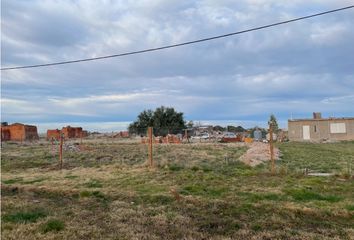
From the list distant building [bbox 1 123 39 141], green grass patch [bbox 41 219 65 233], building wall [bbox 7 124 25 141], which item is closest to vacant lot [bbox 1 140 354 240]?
green grass patch [bbox 41 219 65 233]

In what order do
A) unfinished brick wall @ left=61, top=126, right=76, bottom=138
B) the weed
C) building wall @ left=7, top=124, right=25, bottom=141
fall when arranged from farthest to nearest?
unfinished brick wall @ left=61, top=126, right=76, bottom=138, building wall @ left=7, top=124, right=25, bottom=141, the weed

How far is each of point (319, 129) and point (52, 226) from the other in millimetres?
55825

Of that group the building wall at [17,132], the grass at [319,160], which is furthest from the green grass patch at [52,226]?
the building wall at [17,132]

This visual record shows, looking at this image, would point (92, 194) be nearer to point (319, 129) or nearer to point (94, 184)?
point (94, 184)

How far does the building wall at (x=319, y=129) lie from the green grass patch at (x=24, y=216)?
177ft

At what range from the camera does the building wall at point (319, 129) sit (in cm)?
5562

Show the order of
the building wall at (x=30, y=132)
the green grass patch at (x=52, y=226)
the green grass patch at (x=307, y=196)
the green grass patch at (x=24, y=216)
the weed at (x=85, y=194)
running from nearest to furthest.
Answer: the green grass patch at (x=52, y=226) → the green grass patch at (x=24, y=216) → the green grass patch at (x=307, y=196) → the weed at (x=85, y=194) → the building wall at (x=30, y=132)

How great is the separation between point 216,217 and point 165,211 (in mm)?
1045

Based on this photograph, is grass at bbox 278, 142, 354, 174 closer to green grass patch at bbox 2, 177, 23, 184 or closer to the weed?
the weed

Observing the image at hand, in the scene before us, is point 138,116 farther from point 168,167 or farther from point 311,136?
point 168,167

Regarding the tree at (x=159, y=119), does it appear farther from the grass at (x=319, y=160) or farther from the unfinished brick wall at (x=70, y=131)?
the grass at (x=319, y=160)

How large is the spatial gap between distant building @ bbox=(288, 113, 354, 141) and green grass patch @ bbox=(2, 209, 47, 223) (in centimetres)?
5327

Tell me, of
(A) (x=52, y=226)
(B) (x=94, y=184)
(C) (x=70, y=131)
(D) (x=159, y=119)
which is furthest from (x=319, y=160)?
(C) (x=70, y=131)

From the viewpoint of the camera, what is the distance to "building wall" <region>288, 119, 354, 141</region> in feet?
182
